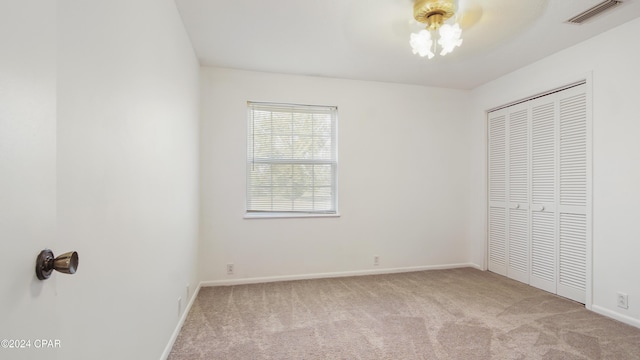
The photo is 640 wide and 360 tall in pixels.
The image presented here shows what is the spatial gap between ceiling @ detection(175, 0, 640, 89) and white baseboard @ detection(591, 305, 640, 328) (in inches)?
94.6

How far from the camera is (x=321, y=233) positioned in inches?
137

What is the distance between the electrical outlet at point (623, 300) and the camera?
233cm

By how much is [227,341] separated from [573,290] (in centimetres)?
321

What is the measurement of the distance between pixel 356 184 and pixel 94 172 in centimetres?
289

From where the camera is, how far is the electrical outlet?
233cm

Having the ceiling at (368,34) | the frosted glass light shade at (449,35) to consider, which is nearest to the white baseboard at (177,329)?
the ceiling at (368,34)

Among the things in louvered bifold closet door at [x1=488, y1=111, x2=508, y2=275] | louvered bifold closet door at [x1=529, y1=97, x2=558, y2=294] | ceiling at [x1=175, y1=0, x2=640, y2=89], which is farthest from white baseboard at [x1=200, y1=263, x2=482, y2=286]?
ceiling at [x1=175, y1=0, x2=640, y2=89]

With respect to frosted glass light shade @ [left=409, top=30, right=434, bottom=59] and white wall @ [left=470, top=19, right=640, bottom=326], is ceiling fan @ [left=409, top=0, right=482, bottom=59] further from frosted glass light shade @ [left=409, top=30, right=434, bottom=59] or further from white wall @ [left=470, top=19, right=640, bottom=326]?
white wall @ [left=470, top=19, right=640, bottom=326]

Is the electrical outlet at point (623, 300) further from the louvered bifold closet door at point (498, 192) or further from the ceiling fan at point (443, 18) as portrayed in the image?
the ceiling fan at point (443, 18)

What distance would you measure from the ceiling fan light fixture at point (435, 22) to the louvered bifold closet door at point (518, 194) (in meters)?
1.81

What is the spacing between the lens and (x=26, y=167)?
0.56 m

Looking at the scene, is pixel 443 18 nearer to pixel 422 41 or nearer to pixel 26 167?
pixel 422 41

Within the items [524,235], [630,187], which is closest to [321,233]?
[524,235]

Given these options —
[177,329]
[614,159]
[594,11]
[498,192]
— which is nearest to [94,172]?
[177,329]
